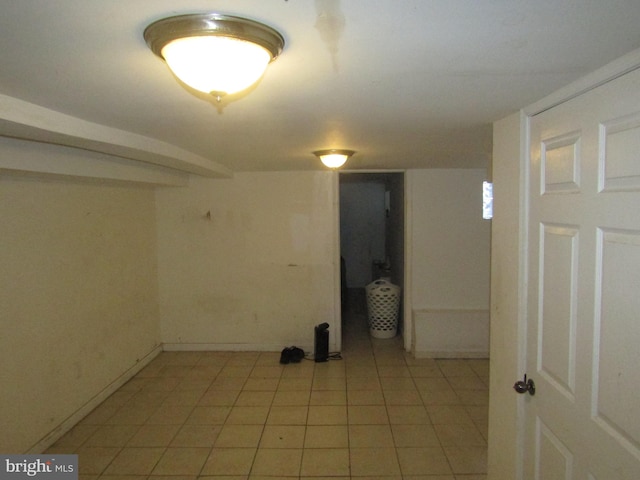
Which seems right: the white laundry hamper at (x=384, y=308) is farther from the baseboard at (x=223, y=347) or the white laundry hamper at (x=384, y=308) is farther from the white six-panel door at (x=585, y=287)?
the white six-panel door at (x=585, y=287)

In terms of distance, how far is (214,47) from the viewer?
2.94 ft

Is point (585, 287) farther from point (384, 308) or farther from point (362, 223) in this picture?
point (362, 223)

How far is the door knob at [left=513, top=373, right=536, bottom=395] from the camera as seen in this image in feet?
5.50

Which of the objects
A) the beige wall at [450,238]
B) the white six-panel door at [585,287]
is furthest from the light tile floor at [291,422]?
the white six-panel door at [585,287]

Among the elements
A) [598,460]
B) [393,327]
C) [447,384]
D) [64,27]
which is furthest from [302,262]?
[64,27]

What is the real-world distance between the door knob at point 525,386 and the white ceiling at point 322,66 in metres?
1.16

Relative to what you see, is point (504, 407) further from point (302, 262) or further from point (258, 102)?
point (302, 262)

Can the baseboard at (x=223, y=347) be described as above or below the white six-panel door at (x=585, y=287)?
below

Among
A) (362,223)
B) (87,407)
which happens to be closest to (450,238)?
(362,223)

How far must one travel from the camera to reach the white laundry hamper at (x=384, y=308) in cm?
482

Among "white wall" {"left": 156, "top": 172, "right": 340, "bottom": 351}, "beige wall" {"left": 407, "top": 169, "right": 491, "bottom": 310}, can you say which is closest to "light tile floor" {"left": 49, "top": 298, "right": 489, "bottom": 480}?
"white wall" {"left": 156, "top": 172, "right": 340, "bottom": 351}

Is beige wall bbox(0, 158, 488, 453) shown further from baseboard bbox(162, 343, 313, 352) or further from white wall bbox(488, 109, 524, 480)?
white wall bbox(488, 109, 524, 480)

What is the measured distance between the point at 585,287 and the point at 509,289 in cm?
55

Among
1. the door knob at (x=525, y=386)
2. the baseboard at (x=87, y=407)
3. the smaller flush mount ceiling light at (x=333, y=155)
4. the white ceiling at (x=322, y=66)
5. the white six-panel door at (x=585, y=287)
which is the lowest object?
the baseboard at (x=87, y=407)
